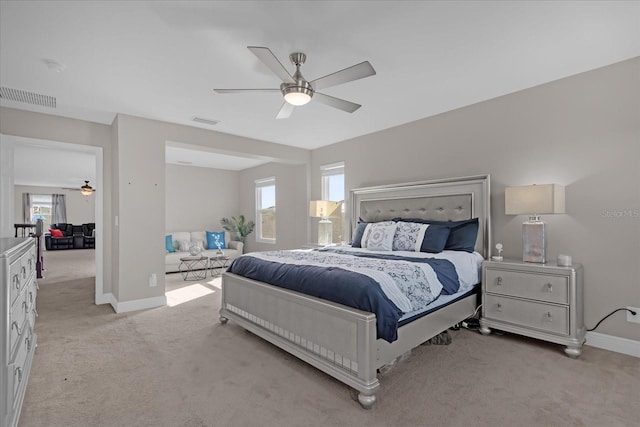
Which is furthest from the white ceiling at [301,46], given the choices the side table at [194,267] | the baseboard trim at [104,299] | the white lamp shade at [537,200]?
the side table at [194,267]

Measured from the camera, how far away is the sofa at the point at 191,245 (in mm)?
6430

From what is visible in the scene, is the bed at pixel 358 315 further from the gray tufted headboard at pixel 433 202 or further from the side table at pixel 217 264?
the side table at pixel 217 264

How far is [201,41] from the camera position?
238 cm

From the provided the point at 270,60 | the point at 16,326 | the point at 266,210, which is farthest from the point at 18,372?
the point at 266,210

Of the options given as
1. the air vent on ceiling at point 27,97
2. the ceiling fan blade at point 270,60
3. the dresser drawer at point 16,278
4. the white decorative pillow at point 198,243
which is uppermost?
the air vent on ceiling at point 27,97

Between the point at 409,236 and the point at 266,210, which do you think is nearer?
the point at 409,236

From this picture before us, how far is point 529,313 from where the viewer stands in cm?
286

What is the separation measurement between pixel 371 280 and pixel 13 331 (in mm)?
2049

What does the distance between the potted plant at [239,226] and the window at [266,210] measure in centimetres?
24

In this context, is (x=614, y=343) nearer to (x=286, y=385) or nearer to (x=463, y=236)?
(x=463, y=236)

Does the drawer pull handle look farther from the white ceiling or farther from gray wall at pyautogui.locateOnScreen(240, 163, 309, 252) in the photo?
gray wall at pyautogui.locateOnScreen(240, 163, 309, 252)

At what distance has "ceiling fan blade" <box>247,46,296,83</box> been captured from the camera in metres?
1.99

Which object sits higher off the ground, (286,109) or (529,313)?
(286,109)

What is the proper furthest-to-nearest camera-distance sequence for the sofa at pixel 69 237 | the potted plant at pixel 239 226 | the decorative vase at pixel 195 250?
the sofa at pixel 69 237, the potted plant at pixel 239 226, the decorative vase at pixel 195 250
